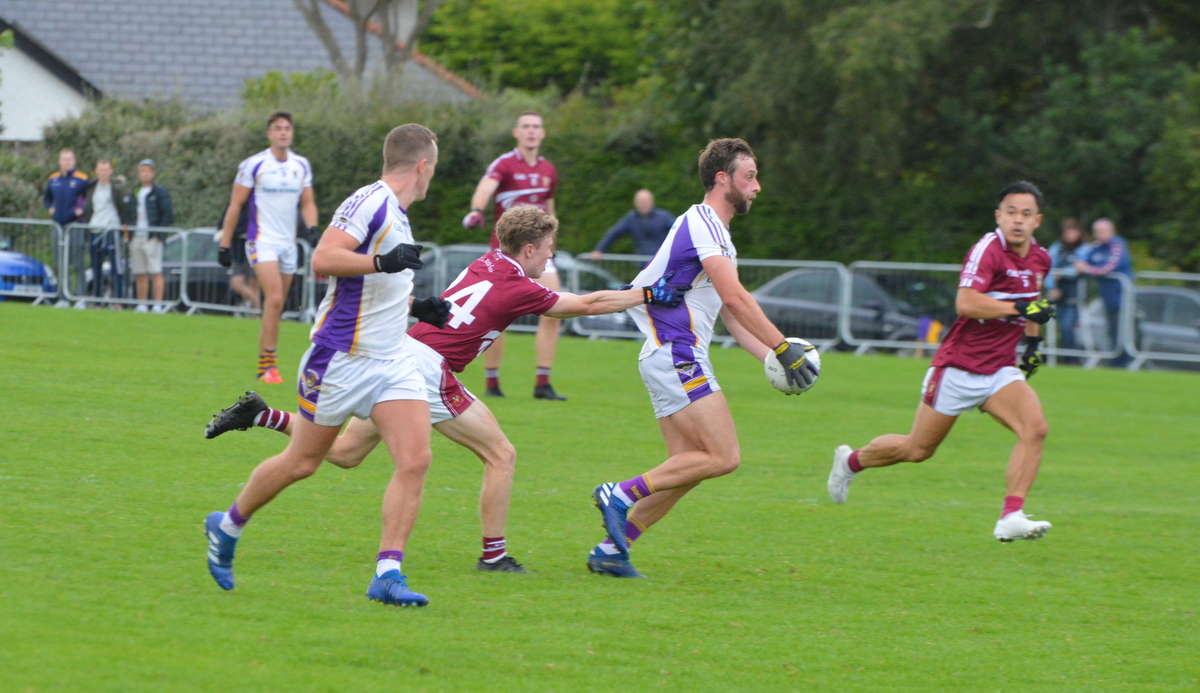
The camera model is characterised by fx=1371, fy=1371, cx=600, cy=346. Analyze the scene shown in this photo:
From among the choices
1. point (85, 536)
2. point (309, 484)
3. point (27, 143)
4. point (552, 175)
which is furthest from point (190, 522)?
point (27, 143)

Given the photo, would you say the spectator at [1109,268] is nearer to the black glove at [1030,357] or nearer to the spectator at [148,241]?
the black glove at [1030,357]

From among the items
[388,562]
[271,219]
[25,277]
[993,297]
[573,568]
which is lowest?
[573,568]

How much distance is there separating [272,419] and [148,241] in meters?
13.7

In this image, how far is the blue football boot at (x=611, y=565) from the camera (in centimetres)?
663

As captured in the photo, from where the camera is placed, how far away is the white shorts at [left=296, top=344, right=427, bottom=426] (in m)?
5.54

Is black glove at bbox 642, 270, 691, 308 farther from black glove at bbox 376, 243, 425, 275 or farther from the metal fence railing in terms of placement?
the metal fence railing

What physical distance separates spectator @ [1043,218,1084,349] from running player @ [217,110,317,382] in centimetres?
1093

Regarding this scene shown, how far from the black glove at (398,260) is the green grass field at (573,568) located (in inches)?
54.4

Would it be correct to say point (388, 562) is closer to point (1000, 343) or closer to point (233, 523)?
point (233, 523)

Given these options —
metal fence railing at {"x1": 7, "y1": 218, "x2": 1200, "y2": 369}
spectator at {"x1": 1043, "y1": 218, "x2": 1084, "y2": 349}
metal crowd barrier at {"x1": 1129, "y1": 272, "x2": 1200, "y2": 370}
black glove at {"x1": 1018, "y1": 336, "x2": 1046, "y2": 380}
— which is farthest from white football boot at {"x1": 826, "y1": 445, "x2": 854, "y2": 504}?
metal crowd barrier at {"x1": 1129, "y1": 272, "x2": 1200, "y2": 370}

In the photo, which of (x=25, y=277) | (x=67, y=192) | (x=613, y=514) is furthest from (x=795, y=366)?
(x=67, y=192)

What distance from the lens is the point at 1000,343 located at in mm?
8039

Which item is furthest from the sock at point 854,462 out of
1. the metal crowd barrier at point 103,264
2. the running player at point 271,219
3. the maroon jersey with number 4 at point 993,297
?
the metal crowd barrier at point 103,264

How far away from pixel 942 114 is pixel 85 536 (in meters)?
22.1
